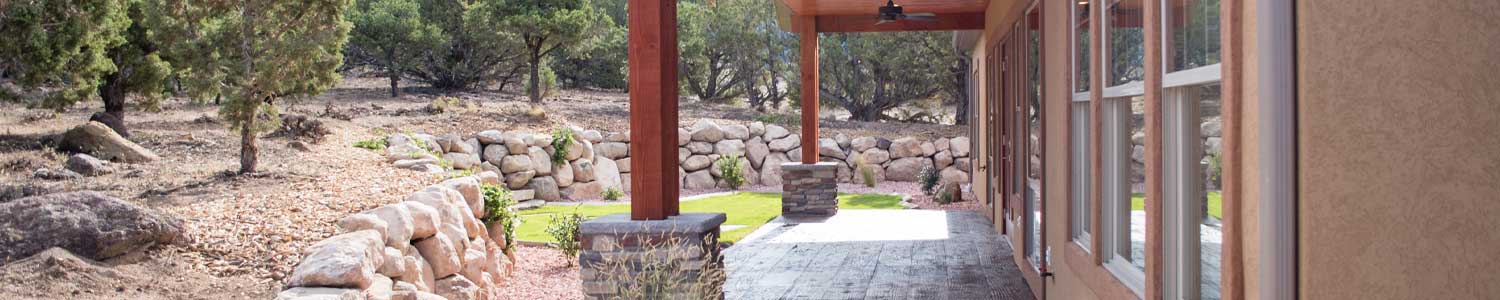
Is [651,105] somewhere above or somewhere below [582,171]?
above

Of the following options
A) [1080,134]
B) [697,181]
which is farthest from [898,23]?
[1080,134]

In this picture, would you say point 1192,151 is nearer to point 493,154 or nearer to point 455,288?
point 455,288

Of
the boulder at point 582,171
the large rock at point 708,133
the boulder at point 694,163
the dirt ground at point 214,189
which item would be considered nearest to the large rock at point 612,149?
the boulder at point 582,171

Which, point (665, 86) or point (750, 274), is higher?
point (665, 86)

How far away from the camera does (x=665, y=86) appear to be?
15.6ft

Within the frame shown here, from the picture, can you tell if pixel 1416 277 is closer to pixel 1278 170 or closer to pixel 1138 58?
pixel 1278 170

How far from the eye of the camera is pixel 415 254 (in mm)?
5809

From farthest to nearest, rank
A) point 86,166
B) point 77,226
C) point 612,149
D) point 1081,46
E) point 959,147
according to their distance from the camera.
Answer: point 959,147, point 612,149, point 86,166, point 77,226, point 1081,46

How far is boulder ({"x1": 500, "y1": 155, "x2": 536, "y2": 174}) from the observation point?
13.5 metres

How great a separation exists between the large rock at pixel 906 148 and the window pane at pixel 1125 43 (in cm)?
1308

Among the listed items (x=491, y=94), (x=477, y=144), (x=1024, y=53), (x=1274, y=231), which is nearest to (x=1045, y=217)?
(x=1024, y=53)

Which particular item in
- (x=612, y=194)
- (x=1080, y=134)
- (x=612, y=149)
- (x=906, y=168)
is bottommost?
(x=612, y=194)

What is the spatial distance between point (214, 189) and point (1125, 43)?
569 centimetres

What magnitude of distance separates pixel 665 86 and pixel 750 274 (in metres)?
2.28
